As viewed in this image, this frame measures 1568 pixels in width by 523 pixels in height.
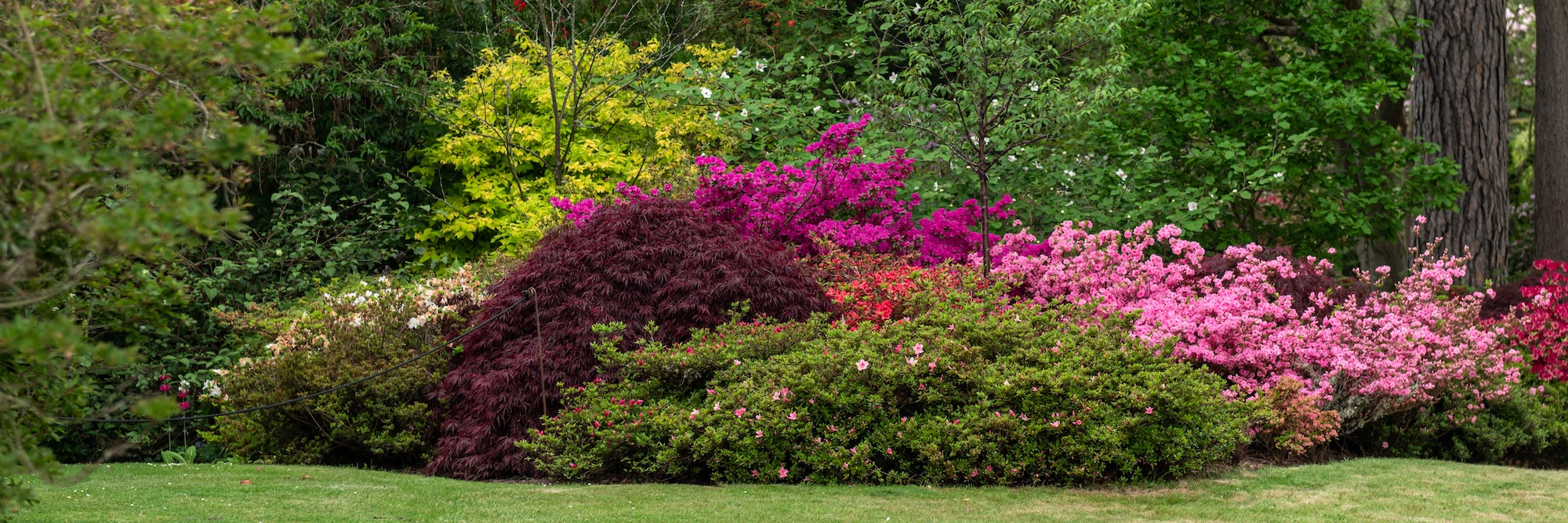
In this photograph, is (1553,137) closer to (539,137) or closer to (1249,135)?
(1249,135)

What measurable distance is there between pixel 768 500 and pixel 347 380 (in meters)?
3.13

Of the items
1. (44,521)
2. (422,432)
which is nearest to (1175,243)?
(422,432)

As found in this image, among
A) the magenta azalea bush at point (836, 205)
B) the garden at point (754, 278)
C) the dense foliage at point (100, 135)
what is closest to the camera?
the dense foliage at point (100, 135)

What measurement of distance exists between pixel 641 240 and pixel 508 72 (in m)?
4.52

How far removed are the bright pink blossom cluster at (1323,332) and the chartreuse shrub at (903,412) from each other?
79 cm

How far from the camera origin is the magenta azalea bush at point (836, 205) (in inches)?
350

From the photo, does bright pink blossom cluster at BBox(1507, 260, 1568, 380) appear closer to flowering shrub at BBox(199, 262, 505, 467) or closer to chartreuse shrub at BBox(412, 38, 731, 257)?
chartreuse shrub at BBox(412, 38, 731, 257)

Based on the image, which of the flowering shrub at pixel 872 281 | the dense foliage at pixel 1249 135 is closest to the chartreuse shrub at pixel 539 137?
the flowering shrub at pixel 872 281

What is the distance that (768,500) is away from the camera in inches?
232

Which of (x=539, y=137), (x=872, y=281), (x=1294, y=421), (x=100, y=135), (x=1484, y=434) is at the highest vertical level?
(x=539, y=137)

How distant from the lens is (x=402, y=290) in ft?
28.0

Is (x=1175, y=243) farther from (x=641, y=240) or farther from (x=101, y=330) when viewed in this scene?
(x=101, y=330)

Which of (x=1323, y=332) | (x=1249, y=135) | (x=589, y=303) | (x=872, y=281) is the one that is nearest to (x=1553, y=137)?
(x=1249, y=135)

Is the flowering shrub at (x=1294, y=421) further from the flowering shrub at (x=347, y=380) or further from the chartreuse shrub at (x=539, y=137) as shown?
the chartreuse shrub at (x=539, y=137)
